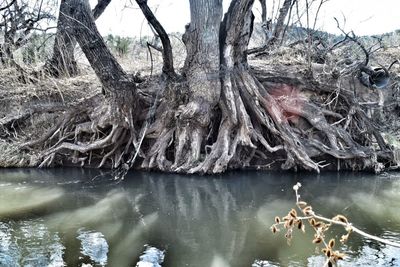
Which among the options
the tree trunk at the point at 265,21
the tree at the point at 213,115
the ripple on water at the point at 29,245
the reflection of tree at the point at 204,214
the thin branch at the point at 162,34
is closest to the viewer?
the ripple on water at the point at 29,245

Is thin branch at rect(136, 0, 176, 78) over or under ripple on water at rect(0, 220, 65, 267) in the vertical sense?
over

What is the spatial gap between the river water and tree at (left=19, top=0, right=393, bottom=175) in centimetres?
42

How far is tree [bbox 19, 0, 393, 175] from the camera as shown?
8281 mm

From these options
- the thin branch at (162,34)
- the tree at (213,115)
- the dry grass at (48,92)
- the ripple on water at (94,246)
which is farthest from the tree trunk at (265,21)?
the ripple on water at (94,246)

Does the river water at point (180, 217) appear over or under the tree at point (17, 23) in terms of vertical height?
under

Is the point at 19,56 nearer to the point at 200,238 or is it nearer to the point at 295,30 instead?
the point at 295,30

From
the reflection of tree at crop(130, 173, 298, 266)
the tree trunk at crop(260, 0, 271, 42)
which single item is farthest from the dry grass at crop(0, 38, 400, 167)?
the reflection of tree at crop(130, 173, 298, 266)

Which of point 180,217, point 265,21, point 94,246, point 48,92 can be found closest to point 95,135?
point 48,92

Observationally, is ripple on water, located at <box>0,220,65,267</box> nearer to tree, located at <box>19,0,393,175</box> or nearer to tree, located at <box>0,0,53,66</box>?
tree, located at <box>19,0,393,175</box>

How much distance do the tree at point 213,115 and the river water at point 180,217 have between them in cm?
42

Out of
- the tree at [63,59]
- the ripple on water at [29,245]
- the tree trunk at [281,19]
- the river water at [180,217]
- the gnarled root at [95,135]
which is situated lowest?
the ripple on water at [29,245]

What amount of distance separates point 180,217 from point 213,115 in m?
3.21

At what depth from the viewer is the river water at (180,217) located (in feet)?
14.6

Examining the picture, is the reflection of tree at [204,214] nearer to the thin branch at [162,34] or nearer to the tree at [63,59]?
the thin branch at [162,34]
